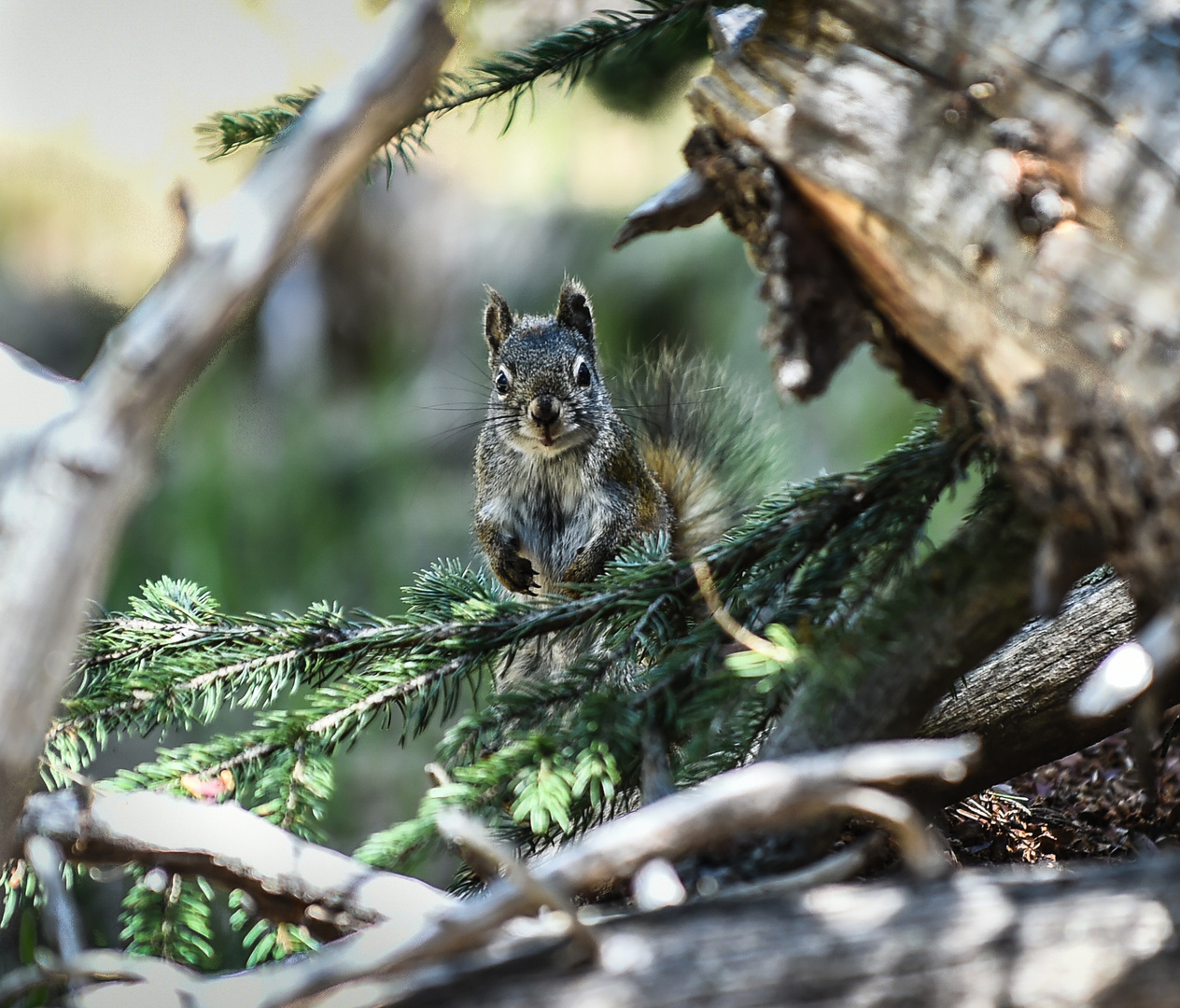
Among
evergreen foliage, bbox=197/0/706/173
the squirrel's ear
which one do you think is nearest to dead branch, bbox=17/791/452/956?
evergreen foliage, bbox=197/0/706/173

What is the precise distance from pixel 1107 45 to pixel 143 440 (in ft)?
1.80

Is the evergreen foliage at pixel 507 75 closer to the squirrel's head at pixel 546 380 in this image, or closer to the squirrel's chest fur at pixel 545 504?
the squirrel's head at pixel 546 380

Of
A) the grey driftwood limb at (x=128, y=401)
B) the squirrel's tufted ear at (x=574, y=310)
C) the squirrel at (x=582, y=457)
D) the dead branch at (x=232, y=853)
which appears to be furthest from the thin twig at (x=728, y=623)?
the squirrel's tufted ear at (x=574, y=310)

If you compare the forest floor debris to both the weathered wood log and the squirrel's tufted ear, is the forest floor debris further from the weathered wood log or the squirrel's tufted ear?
the squirrel's tufted ear

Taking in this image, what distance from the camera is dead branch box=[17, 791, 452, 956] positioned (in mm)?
653

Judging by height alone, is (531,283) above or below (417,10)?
below

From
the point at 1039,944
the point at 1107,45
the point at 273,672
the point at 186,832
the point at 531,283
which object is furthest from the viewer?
the point at 531,283

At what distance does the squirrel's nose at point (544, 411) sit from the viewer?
1491mm

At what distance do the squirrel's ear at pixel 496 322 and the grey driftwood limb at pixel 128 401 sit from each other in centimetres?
126

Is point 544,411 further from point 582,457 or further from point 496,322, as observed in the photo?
point 496,322

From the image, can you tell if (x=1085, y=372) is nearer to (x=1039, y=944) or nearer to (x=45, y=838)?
(x=1039, y=944)

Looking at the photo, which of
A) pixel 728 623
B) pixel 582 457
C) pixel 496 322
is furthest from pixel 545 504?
pixel 728 623

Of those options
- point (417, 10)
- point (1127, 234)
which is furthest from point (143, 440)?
point (1127, 234)

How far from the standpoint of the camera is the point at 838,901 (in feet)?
1.55
